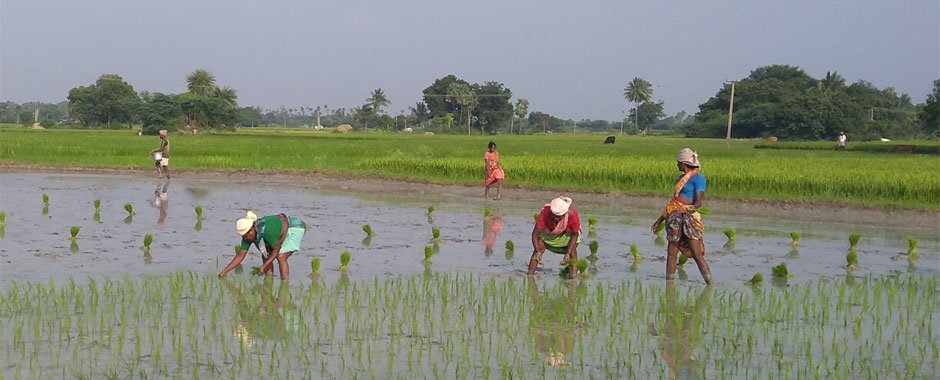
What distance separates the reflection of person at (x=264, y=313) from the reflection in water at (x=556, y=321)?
2024 millimetres

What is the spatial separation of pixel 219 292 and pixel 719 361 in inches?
188

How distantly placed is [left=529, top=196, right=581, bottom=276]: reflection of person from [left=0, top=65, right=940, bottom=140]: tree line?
50.8m

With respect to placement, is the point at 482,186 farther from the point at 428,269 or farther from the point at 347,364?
the point at 347,364

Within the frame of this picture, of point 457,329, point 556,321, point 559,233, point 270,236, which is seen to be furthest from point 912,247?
point 270,236

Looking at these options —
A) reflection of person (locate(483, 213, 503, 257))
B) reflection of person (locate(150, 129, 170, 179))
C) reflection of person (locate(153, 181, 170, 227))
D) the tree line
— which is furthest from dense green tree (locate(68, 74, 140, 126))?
reflection of person (locate(483, 213, 503, 257))

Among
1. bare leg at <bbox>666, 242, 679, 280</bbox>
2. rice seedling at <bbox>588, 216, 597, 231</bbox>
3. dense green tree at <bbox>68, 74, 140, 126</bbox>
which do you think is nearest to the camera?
bare leg at <bbox>666, 242, 679, 280</bbox>

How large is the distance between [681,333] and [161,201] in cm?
1389

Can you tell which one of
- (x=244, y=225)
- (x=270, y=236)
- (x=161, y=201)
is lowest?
(x=161, y=201)

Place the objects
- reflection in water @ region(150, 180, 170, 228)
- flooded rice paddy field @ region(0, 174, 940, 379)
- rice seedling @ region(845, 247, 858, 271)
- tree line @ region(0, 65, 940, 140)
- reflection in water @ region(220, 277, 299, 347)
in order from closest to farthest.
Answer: flooded rice paddy field @ region(0, 174, 940, 379)
reflection in water @ region(220, 277, 299, 347)
rice seedling @ region(845, 247, 858, 271)
reflection in water @ region(150, 180, 170, 228)
tree line @ region(0, 65, 940, 140)

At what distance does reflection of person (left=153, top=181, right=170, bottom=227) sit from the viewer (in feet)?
54.4

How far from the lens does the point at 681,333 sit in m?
8.43

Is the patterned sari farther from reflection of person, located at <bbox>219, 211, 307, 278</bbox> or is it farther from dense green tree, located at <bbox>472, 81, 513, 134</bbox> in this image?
dense green tree, located at <bbox>472, 81, 513, 134</bbox>

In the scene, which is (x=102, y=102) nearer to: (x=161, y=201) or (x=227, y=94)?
(x=227, y=94)

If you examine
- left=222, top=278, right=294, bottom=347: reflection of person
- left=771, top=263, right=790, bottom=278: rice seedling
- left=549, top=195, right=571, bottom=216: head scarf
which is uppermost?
left=549, top=195, right=571, bottom=216: head scarf
